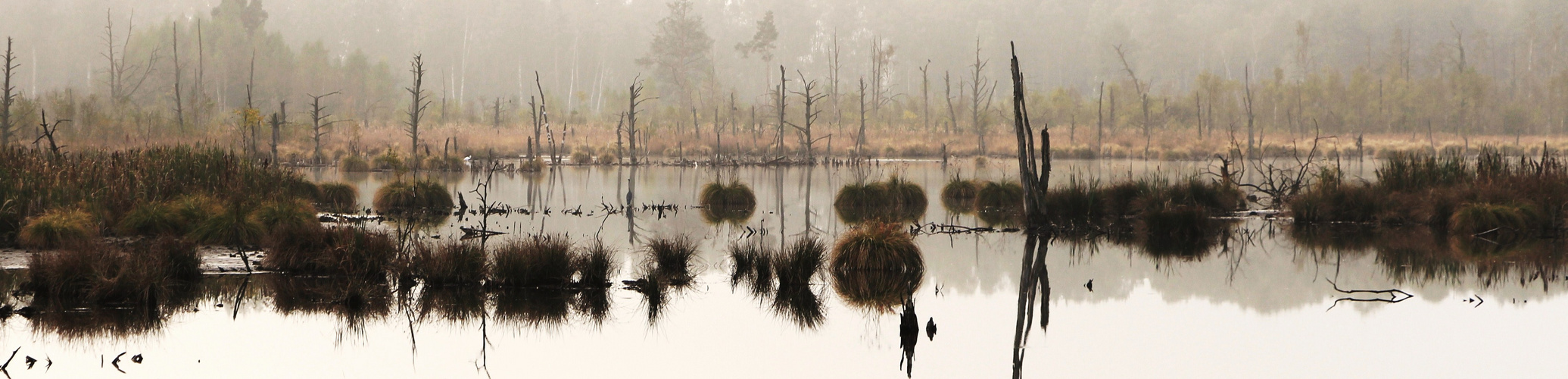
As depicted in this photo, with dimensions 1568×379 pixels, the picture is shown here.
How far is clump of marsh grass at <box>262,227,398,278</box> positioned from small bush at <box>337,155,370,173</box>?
30.0 meters

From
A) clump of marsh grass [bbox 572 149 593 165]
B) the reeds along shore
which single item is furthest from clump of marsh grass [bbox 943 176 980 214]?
clump of marsh grass [bbox 572 149 593 165]

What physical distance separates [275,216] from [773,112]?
6534 cm

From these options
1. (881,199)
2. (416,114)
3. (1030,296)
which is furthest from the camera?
(416,114)

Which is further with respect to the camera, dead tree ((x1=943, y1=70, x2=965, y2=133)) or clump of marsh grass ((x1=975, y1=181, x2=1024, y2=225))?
dead tree ((x1=943, y1=70, x2=965, y2=133))

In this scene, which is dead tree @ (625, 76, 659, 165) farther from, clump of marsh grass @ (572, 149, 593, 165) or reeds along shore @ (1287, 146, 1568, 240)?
reeds along shore @ (1287, 146, 1568, 240)

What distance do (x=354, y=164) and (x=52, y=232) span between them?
2925 centimetres

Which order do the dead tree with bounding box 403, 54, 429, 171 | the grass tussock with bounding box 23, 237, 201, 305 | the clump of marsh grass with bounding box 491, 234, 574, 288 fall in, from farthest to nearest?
the dead tree with bounding box 403, 54, 429, 171
the clump of marsh grass with bounding box 491, 234, 574, 288
the grass tussock with bounding box 23, 237, 201, 305

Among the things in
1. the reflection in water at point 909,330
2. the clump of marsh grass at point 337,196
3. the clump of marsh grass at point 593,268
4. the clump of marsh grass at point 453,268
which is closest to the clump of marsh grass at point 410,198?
the clump of marsh grass at point 337,196

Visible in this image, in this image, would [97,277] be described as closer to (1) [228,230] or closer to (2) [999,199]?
(1) [228,230]

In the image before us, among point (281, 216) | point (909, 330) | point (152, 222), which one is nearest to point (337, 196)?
point (152, 222)

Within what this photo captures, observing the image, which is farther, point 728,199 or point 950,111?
point 950,111

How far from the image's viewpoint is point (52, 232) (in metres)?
12.1

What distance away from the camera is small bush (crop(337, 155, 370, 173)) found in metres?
40.2

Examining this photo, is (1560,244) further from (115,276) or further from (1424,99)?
(1424,99)
